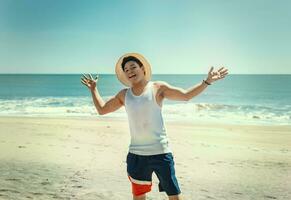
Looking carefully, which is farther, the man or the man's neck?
the man's neck

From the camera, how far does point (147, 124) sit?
3336 millimetres

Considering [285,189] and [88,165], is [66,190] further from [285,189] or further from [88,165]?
[285,189]

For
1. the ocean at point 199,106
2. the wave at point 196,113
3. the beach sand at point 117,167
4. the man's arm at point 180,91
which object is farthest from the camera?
the ocean at point 199,106

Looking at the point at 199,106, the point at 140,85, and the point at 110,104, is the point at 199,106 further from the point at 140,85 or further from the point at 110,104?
the point at 140,85

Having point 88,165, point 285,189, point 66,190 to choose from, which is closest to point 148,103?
point 66,190

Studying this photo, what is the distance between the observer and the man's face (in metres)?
3.49

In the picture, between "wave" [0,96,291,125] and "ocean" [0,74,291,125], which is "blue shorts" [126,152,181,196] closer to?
"wave" [0,96,291,125]

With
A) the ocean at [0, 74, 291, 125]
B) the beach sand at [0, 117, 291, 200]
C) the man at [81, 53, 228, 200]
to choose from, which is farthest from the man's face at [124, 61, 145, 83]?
the ocean at [0, 74, 291, 125]

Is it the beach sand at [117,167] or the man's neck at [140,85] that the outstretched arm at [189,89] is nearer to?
the man's neck at [140,85]

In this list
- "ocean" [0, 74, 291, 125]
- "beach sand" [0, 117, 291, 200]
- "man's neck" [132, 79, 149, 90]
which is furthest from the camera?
"ocean" [0, 74, 291, 125]

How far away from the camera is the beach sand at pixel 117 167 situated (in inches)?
217

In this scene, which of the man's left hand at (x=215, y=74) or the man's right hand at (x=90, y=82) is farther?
the man's right hand at (x=90, y=82)

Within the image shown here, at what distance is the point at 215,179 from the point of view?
6.29 metres

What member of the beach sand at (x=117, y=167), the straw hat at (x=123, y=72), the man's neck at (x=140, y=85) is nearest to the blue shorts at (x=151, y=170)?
the man's neck at (x=140, y=85)
